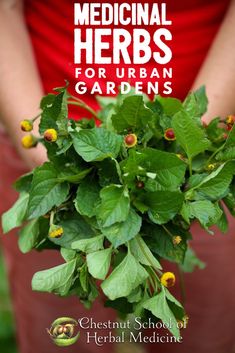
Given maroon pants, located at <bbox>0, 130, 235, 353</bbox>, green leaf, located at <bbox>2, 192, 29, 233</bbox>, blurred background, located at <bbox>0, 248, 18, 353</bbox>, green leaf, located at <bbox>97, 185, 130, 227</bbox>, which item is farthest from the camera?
blurred background, located at <bbox>0, 248, 18, 353</bbox>

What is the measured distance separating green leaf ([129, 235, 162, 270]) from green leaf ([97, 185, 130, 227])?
55mm

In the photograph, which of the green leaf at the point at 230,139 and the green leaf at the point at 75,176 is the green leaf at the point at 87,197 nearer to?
the green leaf at the point at 75,176

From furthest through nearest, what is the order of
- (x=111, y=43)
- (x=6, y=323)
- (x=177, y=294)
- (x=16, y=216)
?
(x=6, y=323) → (x=177, y=294) → (x=111, y=43) → (x=16, y=216)

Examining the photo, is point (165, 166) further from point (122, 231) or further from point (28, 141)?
point (28, 141)

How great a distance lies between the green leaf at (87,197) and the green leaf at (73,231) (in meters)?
0.04

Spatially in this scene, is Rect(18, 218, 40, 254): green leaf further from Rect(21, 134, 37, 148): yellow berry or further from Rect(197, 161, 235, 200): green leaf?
Rect(197, 161, 235, 200): green leaf

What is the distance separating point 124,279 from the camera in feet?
2.12

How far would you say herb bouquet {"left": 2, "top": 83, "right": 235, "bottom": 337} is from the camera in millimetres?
648

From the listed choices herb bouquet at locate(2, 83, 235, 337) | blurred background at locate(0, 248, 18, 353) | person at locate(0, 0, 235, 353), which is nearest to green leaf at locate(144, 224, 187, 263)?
herb bouquet at locate(2, 83, 235, 337)

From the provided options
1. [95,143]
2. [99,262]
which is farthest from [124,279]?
[95,143]

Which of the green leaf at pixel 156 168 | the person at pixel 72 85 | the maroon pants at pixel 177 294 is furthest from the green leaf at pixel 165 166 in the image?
the maroon pants at pixel 177 294

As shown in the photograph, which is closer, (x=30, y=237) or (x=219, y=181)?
(x=219, y=181)

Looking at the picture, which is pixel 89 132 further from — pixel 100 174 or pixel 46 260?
pixel 46 260

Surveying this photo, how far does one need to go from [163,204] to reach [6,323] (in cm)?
101
